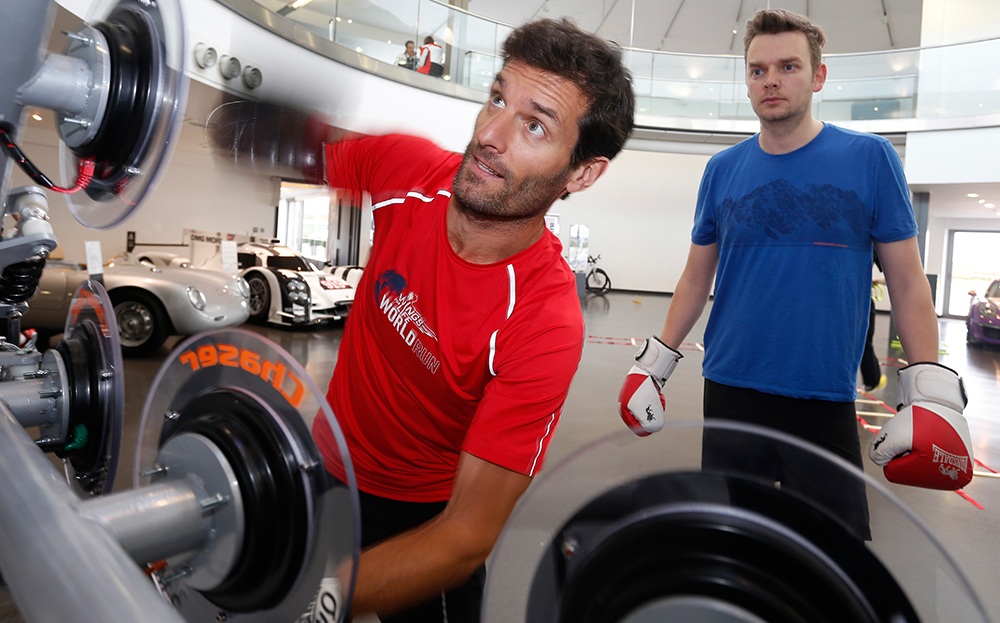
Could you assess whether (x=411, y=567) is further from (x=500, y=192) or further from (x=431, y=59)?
(x=431, y=59)

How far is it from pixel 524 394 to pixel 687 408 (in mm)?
3656

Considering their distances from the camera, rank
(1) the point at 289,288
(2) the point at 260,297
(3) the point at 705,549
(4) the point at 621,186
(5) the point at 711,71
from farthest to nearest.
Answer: (4) the point at 621,186
(5) the point at 711,71
(2) the point at 260,297
(1) the point at 289,288
(3) the point at 705,549

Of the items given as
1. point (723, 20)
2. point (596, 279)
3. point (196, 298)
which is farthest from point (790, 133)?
point (723, 20)

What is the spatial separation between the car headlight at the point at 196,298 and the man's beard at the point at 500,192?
4.43m

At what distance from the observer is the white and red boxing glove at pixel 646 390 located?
4.05ft

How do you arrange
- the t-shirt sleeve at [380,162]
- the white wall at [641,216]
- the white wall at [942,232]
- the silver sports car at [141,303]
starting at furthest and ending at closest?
the white wall at [942,232], the white wall at [641,216], the silver sports car at [141,303], the t-shirt sleeve at [380,162]

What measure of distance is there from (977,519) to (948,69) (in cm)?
1101

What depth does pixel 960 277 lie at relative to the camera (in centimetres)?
1667

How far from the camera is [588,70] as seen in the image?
3.41 ft

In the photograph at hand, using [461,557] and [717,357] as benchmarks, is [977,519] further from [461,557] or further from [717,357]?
[461,557]

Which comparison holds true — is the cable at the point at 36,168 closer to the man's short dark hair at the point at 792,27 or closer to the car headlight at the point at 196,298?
the man's short dark hair at the point at 792,27

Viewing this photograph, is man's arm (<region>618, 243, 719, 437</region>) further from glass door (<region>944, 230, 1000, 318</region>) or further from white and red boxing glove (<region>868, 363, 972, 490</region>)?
glass door (<region>944, 230, 1000, 318</region>)

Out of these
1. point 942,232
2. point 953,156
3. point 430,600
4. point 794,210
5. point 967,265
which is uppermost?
point 953,156

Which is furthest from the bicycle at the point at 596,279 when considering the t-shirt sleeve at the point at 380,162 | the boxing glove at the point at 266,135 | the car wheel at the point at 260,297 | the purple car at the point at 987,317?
the boxing glove at the point at 266,135
